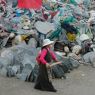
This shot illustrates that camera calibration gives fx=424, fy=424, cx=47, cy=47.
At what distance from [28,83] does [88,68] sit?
8.78 ft

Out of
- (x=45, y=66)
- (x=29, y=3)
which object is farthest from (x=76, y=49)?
(x=45, y=66)

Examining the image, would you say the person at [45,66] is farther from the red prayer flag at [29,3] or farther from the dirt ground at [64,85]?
the red prayer flag at [29,3]

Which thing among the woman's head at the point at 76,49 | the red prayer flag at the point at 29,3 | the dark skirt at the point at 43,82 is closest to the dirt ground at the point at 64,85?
the dark skirt at the point at 43,82

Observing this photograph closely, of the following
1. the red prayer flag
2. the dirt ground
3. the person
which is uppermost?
the red prayer flag

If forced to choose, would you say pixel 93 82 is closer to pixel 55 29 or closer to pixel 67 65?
pixel 67 65

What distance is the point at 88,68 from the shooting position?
15.2 meters

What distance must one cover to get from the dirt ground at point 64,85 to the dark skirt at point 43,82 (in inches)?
6.2

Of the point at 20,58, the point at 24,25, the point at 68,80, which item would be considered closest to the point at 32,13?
the point at 24,25

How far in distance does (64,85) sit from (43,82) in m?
0.94

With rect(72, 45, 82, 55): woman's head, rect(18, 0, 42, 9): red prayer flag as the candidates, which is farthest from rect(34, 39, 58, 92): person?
rect(72, 45, 82, 55): woman's head

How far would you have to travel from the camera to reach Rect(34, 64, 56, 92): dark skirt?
1246 centimetres

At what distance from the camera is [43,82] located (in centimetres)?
1265

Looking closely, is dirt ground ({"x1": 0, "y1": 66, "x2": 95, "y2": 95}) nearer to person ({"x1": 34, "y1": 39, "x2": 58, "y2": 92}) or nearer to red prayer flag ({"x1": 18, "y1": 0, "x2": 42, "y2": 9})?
person ({"x1": 34, "y1": 39, "x2": 58, "y2": 92})

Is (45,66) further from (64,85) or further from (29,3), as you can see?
(29,3)
